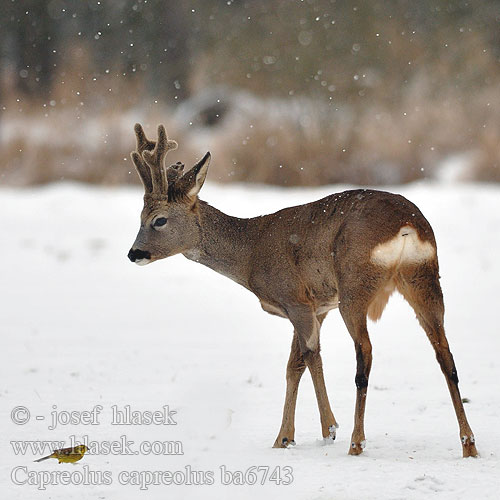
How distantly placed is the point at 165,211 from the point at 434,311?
189 cm

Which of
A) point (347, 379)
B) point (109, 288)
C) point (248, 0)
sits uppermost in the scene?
point (248, 0)

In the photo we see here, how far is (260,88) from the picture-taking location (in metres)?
22.7

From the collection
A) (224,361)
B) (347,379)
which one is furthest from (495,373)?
(224,361)

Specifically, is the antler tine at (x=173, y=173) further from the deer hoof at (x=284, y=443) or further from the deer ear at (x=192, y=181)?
the deer hoof at (x=284, y=443)

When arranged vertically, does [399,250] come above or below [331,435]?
above

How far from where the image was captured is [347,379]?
783cm

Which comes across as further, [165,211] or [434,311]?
Result: [165,211]

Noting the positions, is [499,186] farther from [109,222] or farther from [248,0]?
[248,0]

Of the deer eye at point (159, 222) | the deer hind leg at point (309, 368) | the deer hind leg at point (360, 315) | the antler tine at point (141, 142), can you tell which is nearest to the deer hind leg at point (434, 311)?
the deer hind leg at point (360, 315)

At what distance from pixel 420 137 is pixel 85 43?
11.0m

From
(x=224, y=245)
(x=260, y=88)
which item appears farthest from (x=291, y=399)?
(x=260, y=88)

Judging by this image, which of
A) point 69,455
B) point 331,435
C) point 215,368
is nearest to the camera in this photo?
point 69,455

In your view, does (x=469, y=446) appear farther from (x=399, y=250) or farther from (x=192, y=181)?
(x=192, y=181)

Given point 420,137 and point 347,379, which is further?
point 420,137
